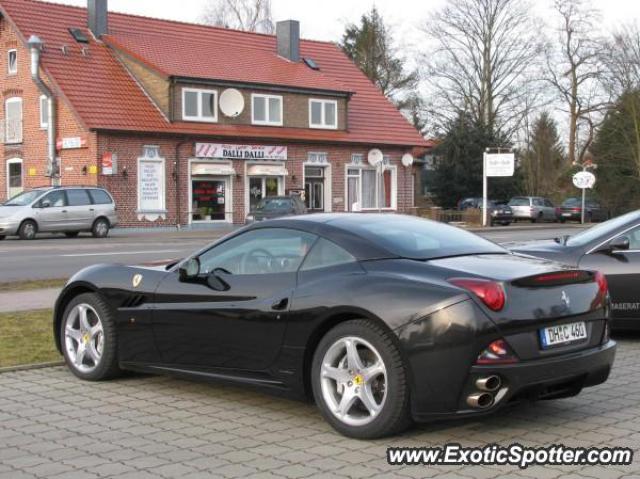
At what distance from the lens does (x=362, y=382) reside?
17.3 feet

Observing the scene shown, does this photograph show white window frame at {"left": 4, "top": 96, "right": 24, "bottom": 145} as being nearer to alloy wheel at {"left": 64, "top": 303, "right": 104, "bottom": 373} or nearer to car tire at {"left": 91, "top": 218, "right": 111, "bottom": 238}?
car tire at {"left": 91, "top": 218, "right": 111, "bottom": 238}

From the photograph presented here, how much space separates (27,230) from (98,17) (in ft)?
45.3

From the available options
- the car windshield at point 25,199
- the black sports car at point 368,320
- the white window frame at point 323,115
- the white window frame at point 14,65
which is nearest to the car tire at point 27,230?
the car windshield at point 25,199

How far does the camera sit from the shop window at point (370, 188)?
43.2 m

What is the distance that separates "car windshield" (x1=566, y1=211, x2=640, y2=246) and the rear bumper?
3.67m

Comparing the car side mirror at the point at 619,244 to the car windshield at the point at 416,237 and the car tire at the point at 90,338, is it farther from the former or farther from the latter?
the car tire at the point at 90,338

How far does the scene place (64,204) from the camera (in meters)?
29.3

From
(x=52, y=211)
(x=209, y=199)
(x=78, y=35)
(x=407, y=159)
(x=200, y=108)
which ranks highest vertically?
(x=78, y=35)

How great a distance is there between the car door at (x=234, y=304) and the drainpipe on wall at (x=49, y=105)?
29.1 m

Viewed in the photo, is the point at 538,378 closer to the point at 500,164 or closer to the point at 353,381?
the point at 353,381

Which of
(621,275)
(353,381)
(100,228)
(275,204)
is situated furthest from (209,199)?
(353,381)

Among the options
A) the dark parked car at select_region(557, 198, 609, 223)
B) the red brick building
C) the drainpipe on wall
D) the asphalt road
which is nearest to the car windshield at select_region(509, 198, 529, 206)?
the dark parked car at select_region(557, 198, 609, 223)

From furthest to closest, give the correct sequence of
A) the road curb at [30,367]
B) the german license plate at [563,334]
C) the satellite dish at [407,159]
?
the satellite dish at [407,159] < the road curb at [30,367] < the german license plate at [563,334]

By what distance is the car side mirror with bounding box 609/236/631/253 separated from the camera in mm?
8789
